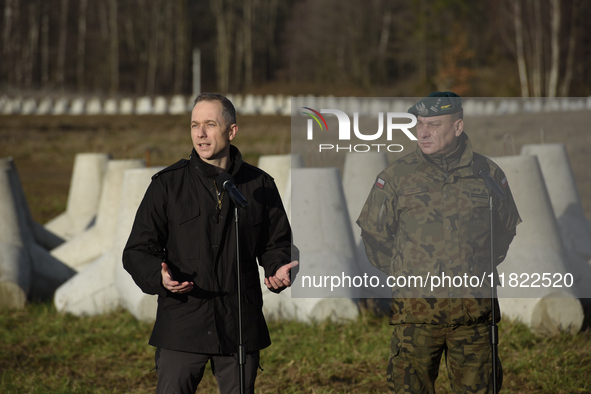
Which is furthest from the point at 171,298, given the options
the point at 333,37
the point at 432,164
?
the point at 333,37

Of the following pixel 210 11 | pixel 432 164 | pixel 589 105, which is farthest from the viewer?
pixel 210 11

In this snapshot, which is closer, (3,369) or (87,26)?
(3,369)

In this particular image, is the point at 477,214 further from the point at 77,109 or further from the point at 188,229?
the point at 77,109

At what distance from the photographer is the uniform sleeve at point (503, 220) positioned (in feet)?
9.64

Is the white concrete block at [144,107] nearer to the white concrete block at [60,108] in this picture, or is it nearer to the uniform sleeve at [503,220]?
the white concrete block at [60,108]

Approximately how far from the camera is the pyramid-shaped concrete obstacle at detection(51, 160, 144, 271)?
7918mm

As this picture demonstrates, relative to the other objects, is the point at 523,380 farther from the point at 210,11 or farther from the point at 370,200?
the point at 210,11

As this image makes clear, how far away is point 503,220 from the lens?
9.69 feet

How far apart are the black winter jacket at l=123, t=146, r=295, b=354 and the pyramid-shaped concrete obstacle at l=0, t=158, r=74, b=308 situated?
429 cm

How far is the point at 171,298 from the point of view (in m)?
2.63

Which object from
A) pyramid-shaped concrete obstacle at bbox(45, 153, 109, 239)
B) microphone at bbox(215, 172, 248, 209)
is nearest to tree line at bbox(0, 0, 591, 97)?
pyramid-shaped concrete obstacle at bbox(45, 153, 109, 239)

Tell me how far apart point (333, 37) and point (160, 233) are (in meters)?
46.5

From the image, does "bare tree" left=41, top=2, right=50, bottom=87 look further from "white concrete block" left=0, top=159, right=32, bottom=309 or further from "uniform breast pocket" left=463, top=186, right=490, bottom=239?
"uniform breast pocket" left=463, top=186, right=490, bottom=239

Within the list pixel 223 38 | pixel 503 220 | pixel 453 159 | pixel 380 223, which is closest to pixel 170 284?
pixel 380 223
